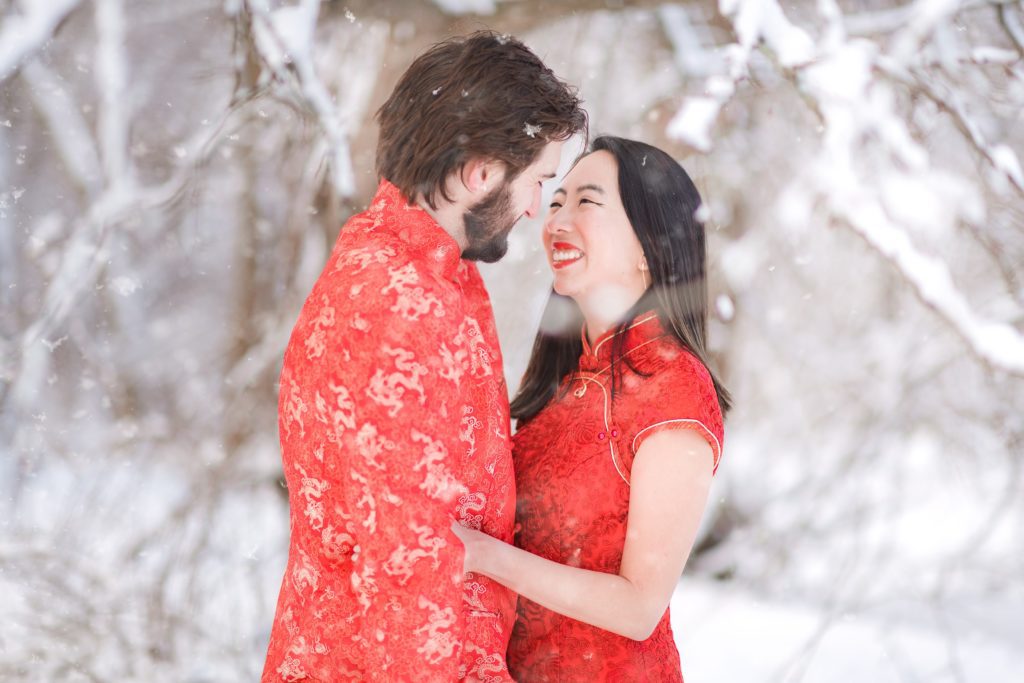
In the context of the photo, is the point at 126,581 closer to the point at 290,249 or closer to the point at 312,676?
the point at 290,249

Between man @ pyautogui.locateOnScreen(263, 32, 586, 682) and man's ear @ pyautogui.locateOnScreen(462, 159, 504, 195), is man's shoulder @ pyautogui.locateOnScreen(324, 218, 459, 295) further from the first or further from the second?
man's ear @ pyautogui.locateOnScreen(462, 159, 504, 195)

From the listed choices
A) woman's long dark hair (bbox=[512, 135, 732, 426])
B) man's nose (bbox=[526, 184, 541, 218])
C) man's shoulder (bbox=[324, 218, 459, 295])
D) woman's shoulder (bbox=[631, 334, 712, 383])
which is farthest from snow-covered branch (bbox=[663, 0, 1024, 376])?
man's shoulder (bbox=[324, 218, 459, 295])

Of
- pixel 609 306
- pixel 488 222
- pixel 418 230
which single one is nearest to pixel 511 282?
pixel 609 306

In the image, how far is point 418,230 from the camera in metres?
1.13

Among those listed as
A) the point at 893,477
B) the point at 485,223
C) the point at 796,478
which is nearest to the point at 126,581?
the point at 485,223

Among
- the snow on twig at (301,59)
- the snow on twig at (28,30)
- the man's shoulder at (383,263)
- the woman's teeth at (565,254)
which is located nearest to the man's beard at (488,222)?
the man's shoulder at (383,263)

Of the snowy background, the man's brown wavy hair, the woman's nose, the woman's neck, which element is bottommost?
the snowy background

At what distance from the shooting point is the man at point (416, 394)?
39.6 inches

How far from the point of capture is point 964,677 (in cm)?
281

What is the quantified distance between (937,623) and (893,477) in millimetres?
531

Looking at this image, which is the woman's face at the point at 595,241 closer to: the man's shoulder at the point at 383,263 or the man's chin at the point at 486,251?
the man's chin at the point at 486,251

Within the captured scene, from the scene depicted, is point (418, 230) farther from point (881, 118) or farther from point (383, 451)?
point (881, 118)

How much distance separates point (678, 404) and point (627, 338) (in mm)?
222

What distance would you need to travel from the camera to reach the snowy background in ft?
8.68
